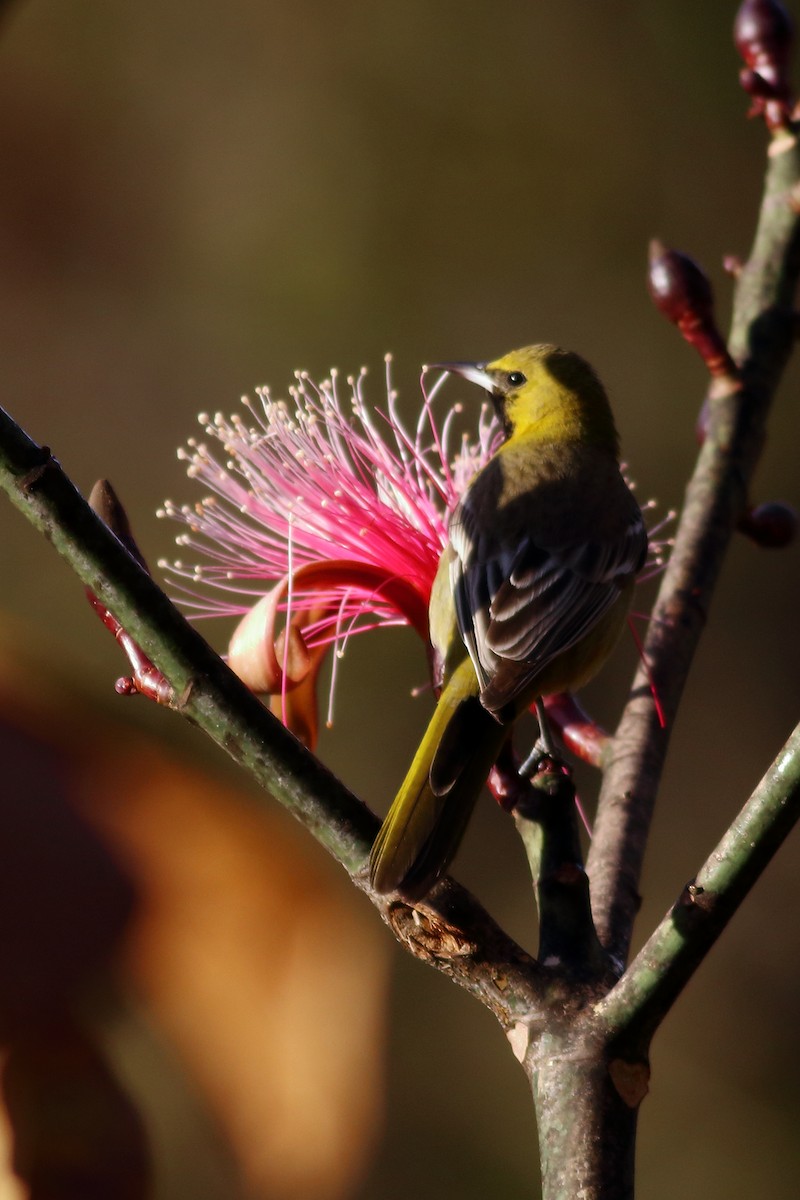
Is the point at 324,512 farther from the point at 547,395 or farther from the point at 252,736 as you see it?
the point at 252,736

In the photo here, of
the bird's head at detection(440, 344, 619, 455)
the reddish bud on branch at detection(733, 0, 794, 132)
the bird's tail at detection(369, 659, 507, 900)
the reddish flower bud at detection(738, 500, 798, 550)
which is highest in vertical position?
the reddish bud on branch at detection(733, 0, 794, 132)

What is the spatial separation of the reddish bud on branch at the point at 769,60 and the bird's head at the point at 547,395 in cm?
39

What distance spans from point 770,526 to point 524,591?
40cm

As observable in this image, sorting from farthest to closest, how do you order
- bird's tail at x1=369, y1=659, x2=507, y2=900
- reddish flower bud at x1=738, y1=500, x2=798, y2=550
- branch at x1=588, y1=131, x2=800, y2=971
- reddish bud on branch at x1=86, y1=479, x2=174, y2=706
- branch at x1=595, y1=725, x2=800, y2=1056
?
reddish flower bud at x1=738, y1=500, x2=798, y2=550 < branch at x1=588, y1=131, x2=800, y2=971 < reddish bud on branch at x1=86, y1=479, x2=174, y2=706 < bird's tail at x1=369, y1=659, x2=507, y2=900 < branch at x1=595, y1=725, x2=800, y2=1056

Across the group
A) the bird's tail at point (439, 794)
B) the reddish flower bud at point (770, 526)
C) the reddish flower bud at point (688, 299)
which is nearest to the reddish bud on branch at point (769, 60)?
the reddish flower bud at point (688, 299)

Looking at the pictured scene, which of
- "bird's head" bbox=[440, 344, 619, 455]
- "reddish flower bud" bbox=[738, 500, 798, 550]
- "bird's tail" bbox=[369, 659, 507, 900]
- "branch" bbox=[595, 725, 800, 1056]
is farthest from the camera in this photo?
"bird's head" bbox=[440, 344, 619, 455]

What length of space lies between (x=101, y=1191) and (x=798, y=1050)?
2.64 metres

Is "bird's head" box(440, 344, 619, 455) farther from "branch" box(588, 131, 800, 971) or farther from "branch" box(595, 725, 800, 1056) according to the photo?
"branch" box(595, 725, 800, 1056)

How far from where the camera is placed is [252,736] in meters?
0.93

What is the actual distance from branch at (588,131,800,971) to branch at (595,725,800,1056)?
13 cm

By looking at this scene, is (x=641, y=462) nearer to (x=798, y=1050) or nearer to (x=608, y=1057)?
(x=798, y=1050)

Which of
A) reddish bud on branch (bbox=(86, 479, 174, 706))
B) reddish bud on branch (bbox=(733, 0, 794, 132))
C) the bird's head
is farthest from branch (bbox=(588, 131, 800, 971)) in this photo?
reddish bud on branch (bbox=(86, 479, 174, 706))

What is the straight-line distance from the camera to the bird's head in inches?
71.7

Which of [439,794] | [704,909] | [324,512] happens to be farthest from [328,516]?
[704,909]
